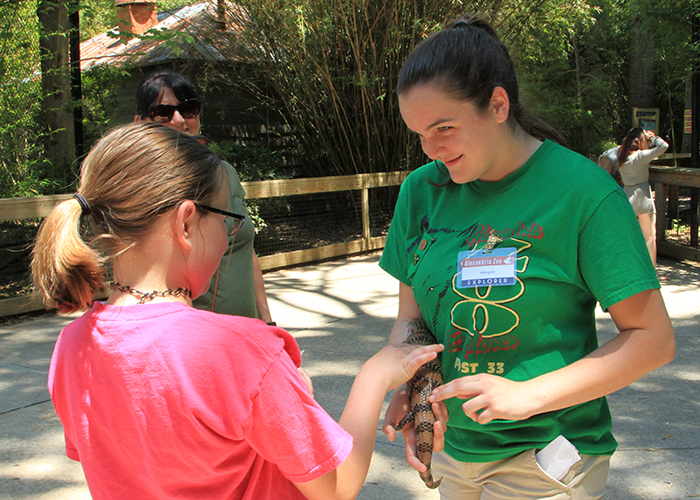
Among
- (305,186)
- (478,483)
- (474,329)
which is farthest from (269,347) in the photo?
(305,186)

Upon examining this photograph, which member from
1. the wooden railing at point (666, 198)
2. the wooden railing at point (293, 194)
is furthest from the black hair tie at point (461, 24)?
the wooden railing at point (666, 198)

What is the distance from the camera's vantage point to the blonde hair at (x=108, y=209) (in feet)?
3.92

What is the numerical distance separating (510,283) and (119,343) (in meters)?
0.86

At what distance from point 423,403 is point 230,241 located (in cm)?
125

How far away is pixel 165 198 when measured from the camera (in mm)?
1223

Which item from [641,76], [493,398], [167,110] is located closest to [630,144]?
[167,110]

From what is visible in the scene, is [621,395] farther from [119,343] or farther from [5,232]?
[5,232]

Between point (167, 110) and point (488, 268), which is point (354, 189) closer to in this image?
point (167, 110)

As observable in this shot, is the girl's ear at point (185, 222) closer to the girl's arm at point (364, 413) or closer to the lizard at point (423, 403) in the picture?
the girl's arm at point (364, 413)

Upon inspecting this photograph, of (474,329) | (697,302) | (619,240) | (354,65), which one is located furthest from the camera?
(354,65)

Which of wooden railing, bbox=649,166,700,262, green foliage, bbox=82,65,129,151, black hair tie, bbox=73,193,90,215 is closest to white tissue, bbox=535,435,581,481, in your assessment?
black hair tie, bbox=73,193,90,215

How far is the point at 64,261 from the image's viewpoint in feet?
3.86

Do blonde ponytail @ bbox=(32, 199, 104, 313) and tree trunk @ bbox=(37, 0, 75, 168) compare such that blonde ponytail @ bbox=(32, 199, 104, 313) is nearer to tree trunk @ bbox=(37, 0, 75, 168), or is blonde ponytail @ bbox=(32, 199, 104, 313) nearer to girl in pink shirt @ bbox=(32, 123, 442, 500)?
girl in pink shirt @ bbox=(32, 123, 442, 500)

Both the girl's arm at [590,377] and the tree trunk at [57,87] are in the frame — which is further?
the tree trunk at [57,87]
